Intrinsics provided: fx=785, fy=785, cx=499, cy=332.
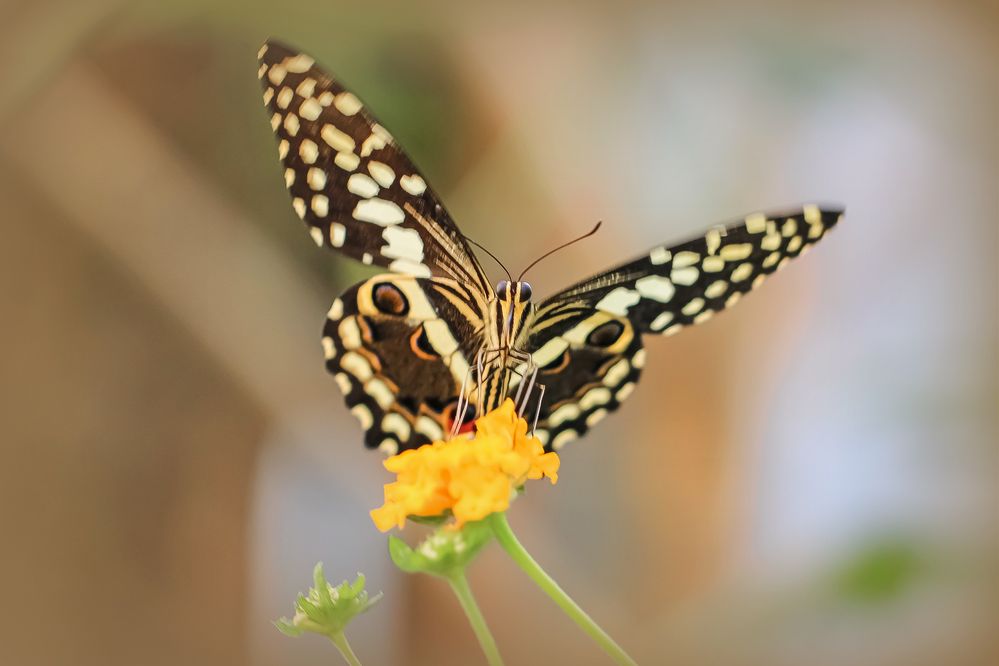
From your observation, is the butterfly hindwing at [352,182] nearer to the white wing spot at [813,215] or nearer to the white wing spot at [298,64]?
the white wing spot at [298,64]

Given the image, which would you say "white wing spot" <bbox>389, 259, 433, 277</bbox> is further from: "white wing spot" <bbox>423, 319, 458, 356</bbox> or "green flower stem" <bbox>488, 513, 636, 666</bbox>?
"green flower stem" <bbox>488, 513, 636, 666</bbox>

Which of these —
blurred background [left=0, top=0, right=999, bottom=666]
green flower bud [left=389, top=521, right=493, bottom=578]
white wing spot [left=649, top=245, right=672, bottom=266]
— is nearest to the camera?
green flower bud [left=389, top=521, right=493, bottom=578]

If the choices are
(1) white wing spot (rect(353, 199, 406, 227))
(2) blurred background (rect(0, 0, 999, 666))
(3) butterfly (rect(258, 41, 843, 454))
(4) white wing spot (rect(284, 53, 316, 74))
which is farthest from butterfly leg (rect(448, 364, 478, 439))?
(2) blurred background (rect(0, 0, 999, 666))

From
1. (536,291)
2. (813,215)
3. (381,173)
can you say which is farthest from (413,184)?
(536,291)

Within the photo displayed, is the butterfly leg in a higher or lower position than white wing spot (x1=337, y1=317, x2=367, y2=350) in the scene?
lower

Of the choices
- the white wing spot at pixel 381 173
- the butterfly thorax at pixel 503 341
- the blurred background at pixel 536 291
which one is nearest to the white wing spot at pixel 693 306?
the butterfly thorax at pixel 503 341

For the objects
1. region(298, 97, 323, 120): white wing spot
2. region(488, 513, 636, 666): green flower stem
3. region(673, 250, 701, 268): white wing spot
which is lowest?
region(488, 513, 636, 666): green flower stem

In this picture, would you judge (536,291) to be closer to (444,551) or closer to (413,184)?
(413,184)
